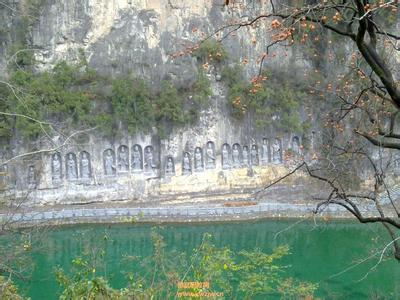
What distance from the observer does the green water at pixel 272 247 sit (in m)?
10.5

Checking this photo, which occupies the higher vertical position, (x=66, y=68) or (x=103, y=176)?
(x=66, y=68)

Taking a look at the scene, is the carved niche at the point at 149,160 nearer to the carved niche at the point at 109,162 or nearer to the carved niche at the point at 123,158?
the carved niche at the point at 123,158

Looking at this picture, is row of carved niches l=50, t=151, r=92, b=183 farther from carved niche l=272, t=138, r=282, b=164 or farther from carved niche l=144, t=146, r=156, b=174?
carved niche l=272, t=138, r=282, b=164

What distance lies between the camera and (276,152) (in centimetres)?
2069

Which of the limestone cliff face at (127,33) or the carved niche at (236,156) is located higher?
the limestone cliff face at (127,33)

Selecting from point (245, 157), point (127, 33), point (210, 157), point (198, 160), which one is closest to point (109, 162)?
point (198, 160)

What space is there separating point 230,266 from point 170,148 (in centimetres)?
1437

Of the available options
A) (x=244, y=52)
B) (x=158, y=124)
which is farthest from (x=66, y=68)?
(x=244, y=52)

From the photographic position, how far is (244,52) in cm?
2084

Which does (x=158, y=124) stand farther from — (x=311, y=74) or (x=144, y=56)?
(x=311, y=74)

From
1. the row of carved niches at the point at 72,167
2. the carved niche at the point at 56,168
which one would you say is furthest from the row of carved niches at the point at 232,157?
the carved niche at the point at 56,168

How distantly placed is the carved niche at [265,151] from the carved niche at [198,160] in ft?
8.52

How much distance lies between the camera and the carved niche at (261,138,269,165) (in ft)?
67.4

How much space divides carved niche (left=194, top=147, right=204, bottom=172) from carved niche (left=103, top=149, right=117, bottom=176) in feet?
10.6
